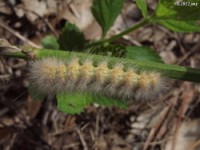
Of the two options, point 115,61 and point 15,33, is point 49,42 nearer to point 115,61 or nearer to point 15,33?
point 15,33

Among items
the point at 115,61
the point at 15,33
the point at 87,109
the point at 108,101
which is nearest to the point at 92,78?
the point at 115,61

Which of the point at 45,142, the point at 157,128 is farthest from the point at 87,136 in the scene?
the point at 157,128

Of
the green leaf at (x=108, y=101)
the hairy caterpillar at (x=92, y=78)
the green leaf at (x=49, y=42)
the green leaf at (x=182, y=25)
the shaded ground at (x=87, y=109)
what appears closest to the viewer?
the hairy caterpillar at (x=92, y=78)

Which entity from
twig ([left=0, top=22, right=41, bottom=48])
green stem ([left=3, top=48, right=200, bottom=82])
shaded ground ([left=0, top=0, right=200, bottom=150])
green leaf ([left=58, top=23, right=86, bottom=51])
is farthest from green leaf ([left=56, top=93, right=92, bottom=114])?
twig ([left=0, top=22, right=41, bottom=48])

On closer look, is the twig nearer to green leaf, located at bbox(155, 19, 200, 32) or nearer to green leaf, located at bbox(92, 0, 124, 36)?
green leaf, located at bbox(92, 0, 124, 36)

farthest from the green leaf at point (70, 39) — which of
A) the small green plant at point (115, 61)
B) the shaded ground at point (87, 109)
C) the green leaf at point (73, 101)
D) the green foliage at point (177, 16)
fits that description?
the shaded ground at point (87, 109)

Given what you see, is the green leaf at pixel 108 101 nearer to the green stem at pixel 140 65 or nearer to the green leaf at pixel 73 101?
the green leaf at pixel 73 101
